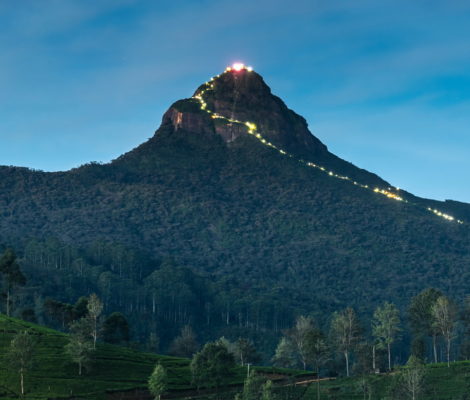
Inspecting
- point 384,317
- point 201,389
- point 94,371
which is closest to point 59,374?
point 94,371

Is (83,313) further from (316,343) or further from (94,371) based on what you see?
(316,343)

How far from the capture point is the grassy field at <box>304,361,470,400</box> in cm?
13979

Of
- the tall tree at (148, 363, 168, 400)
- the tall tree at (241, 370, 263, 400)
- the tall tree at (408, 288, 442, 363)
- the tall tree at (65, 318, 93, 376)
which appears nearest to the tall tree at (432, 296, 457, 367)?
the tall tree at (408, 288, 442, 363)

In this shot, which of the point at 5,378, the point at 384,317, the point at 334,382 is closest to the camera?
the point at 5,378

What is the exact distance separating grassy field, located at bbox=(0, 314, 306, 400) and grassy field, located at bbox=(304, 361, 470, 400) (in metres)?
19.6

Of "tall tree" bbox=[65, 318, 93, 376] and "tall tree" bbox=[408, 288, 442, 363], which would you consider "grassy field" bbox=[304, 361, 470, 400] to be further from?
"tall tree" bbox=[65, 318, 93, 376]

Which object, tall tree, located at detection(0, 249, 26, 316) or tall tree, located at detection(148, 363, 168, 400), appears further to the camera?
tall tree, located at detection(0, 249, 26, 316)

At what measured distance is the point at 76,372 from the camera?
151 metres

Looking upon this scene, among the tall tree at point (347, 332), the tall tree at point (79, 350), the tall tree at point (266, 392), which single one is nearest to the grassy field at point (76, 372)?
the tall tree at point (79, 350)

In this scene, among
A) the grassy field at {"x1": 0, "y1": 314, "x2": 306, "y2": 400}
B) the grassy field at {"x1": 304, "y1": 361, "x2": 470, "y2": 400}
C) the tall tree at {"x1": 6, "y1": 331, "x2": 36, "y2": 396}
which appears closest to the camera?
the grassy field at {"x1": 0, "y1": 314, "x2": 306, "y2": 400}

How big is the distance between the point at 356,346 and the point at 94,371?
225ft

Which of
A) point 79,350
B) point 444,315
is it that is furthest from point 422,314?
point 79,350

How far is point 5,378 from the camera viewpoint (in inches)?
5448

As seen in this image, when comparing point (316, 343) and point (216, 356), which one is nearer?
point (216, 356)
